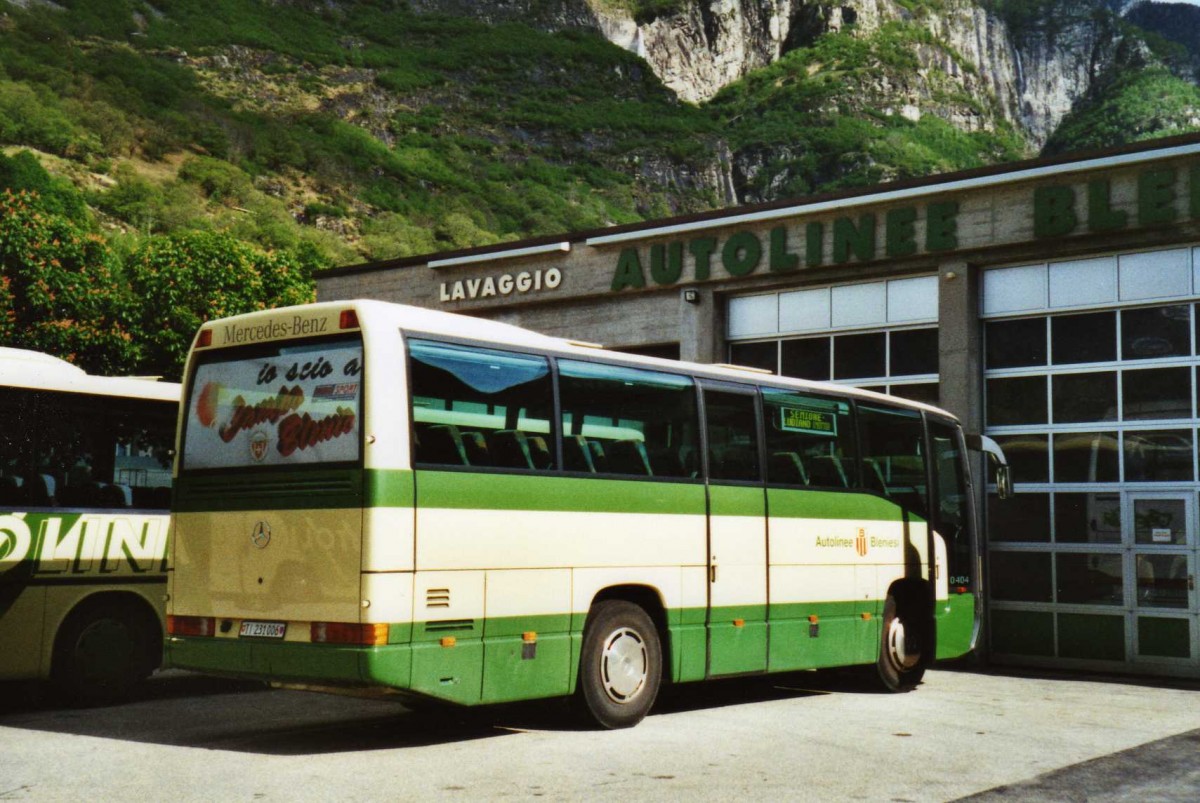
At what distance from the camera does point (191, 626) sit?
31.8 feet

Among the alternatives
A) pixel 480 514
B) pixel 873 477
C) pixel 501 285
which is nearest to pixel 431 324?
pixel 480 514

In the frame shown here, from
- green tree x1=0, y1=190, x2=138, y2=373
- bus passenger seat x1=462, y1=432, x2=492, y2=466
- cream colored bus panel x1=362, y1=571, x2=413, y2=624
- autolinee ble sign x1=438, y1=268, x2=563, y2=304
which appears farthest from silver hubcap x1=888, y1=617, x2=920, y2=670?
green tree x1=0, y1=190, x2=138, y2=373

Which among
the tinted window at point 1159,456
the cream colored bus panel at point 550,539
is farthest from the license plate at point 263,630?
the tinted window at point 1159,456

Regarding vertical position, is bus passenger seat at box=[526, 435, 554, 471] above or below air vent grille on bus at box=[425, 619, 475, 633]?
above

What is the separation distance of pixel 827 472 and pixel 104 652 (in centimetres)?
676

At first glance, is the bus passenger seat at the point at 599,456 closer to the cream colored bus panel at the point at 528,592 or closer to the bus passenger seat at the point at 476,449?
the cream colored bus panel at the point at 528,592

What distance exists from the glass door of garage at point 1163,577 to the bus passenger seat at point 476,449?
9958mm

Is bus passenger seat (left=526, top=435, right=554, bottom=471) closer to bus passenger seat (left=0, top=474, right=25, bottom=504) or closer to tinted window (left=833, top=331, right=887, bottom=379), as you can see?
bus passenger seat (left=0, top=474, right=25, bottom=504)

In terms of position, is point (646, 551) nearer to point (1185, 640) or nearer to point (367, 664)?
point (367, 664)

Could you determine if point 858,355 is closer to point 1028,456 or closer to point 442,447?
point 1028,456

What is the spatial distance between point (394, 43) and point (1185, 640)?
5520 inches

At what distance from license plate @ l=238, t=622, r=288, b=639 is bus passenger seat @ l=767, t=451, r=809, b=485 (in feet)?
15.6

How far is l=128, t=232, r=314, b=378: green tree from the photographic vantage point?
42750 millimetres

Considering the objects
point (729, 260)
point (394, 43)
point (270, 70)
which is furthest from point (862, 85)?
point (729, 260)
